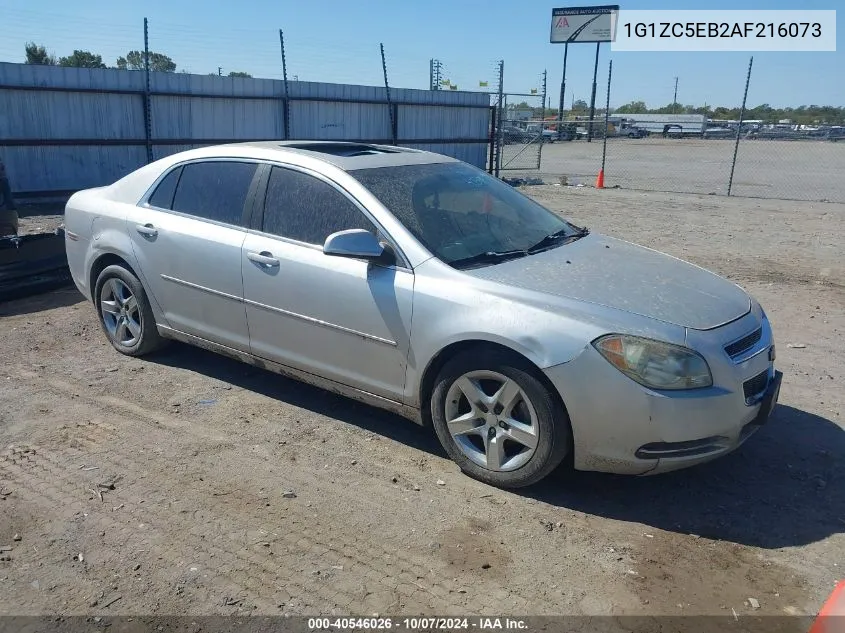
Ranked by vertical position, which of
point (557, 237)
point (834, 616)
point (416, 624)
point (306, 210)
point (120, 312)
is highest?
point (306, 210)

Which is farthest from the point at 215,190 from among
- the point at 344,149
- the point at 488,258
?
the point at 488,258

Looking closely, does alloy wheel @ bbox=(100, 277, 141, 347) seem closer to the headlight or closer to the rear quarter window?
the rear quarter window

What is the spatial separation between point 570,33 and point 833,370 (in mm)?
45302

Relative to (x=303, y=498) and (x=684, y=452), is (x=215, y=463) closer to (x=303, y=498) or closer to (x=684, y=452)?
(x=303, y=498)

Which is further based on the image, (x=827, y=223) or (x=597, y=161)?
(x=597, y=161)

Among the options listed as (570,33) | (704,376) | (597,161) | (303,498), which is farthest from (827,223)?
(570,33)

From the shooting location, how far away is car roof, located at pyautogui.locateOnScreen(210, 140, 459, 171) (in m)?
4.52

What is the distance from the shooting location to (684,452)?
3363 mm

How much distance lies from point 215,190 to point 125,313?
4.35 feet

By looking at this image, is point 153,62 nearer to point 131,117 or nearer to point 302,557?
point 131,117

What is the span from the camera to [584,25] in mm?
46000

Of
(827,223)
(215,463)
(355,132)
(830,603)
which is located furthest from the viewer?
(355,132)

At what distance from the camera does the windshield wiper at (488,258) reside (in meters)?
3.90

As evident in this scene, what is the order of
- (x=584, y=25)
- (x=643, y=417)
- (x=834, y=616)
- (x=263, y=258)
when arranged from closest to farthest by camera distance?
(x=834, y=616)
(x=643, y=417)
(x=263, y=258)
(x=584, y=25)
